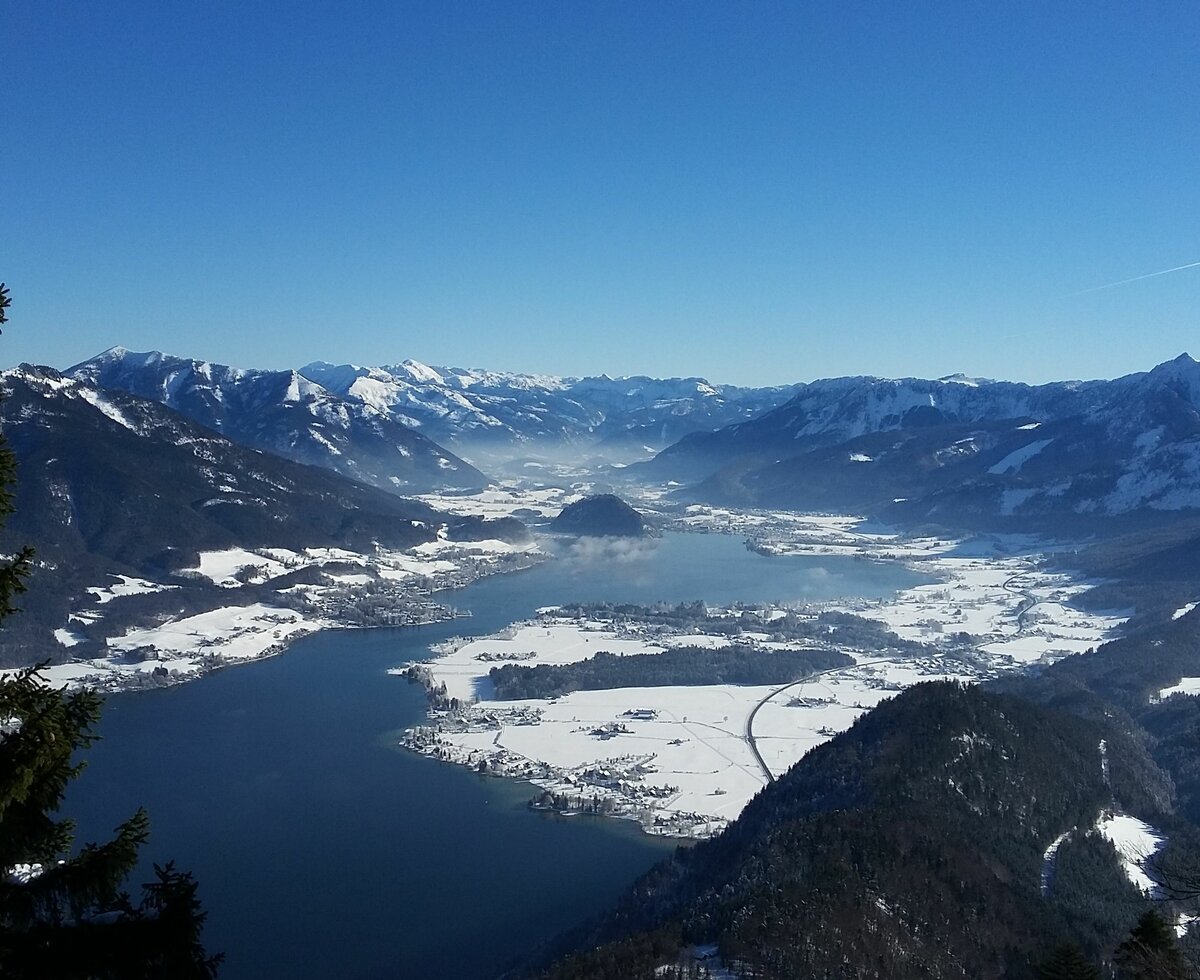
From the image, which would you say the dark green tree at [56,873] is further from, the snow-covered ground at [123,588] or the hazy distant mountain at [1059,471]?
the hazy distant mountain at [1059,471]

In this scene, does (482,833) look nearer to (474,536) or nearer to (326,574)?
(326,574)

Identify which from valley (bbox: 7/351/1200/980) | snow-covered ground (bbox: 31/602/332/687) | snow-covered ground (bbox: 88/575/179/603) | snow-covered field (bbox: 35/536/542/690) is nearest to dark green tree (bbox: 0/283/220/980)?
valley (bbox: 7/351/1200/980)

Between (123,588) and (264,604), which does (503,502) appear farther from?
(123,588)

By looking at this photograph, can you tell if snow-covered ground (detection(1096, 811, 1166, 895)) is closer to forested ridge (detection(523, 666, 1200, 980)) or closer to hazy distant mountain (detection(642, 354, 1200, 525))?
forested ridge (detection(523, 666, 1200, 980))

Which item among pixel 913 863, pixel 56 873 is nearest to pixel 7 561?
pixel 56 873

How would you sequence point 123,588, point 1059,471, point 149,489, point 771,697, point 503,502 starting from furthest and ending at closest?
point 503,502 < point 1059,471 < point 149,489 < point 123,588 < point 771,697

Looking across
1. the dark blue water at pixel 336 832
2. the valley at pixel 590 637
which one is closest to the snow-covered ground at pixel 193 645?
the valley at pixel 590 637
